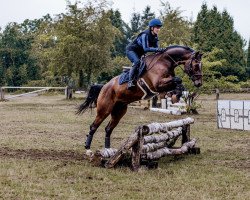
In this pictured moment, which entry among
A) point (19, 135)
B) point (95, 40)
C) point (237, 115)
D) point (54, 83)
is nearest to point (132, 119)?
point (237, 115)

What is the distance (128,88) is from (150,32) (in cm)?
124

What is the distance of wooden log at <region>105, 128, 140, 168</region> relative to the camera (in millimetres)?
8391

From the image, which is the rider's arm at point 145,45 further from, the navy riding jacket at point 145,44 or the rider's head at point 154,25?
the rider's head at point 154,25

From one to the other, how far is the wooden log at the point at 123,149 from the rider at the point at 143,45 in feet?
4.06

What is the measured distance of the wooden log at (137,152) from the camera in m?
8.34

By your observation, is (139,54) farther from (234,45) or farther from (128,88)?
(234,45)

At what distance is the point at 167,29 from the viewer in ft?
124

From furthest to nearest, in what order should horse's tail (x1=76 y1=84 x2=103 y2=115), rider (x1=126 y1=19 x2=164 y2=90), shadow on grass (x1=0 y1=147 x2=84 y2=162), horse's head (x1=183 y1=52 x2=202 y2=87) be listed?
1. horse's tail (x1=76 y1=84 x2=103 y2=115)
2. shadow on grass (x1=0 y1=147 x2=84 y2=162)
3. rider (x1=126 y1=19 x2=164 y2=90)
4. horse's head (x1=183 y1=52 x2=202 y2=87)

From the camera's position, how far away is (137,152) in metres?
8.40

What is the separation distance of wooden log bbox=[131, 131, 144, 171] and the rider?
50.2 inches

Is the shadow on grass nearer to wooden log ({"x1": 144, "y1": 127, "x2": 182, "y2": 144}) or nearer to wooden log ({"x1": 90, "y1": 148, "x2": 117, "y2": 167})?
wooden log ({"x1": 90, "y1": 148, "x2": 117, "y2": 167})

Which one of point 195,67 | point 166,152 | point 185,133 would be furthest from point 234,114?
point 195,67

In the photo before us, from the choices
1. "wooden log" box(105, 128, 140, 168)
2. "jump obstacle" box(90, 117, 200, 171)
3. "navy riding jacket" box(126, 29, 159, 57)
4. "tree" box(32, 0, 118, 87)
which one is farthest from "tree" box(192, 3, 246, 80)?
"wooden log" box(105, 128, 140, 168)

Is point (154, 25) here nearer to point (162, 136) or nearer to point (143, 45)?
point (143, 45)
